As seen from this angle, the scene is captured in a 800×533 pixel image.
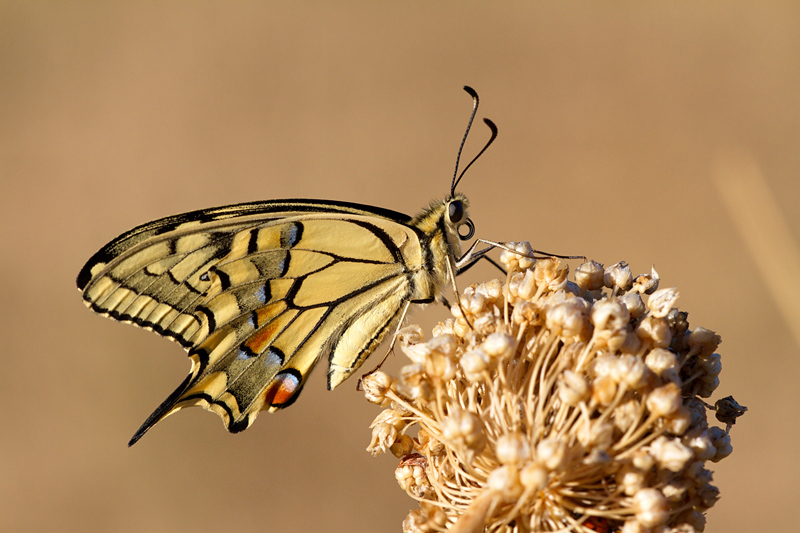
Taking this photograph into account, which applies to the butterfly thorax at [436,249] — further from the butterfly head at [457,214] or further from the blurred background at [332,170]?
the blurred background at [332,170]

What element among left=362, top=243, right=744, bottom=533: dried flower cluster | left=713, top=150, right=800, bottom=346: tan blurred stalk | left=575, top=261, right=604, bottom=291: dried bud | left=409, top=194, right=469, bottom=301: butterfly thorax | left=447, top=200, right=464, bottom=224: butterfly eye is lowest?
left=362, top=243, right=744, bottom=533: dried flower cluster

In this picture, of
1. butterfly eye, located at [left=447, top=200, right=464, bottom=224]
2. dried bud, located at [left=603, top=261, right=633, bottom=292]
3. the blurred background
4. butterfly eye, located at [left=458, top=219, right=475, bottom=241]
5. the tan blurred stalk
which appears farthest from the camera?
the blurred background

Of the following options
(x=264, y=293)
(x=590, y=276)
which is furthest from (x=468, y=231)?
(x=264, y=293)

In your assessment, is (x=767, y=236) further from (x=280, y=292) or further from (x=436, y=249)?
(x=280, y=292)

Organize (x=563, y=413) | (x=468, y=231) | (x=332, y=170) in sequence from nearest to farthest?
(x=563, y=413), (x=468, y=231), (x=332, y=170)

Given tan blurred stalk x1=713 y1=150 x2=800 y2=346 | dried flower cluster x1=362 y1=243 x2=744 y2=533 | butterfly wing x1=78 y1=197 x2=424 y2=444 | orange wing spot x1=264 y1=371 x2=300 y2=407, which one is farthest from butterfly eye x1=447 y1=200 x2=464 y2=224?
tan blurred stalk x1=713 y1=150 x2=800 y2=346

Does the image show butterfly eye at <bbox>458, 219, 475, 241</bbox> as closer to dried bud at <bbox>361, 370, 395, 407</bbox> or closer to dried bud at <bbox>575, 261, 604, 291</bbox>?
dried bud at <bbox>575, 261, 604, 291</bbox>

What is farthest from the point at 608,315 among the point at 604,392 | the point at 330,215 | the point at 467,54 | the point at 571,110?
the point at 467,54

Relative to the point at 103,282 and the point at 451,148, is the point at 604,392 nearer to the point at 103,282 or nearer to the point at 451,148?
the point at 103,282
